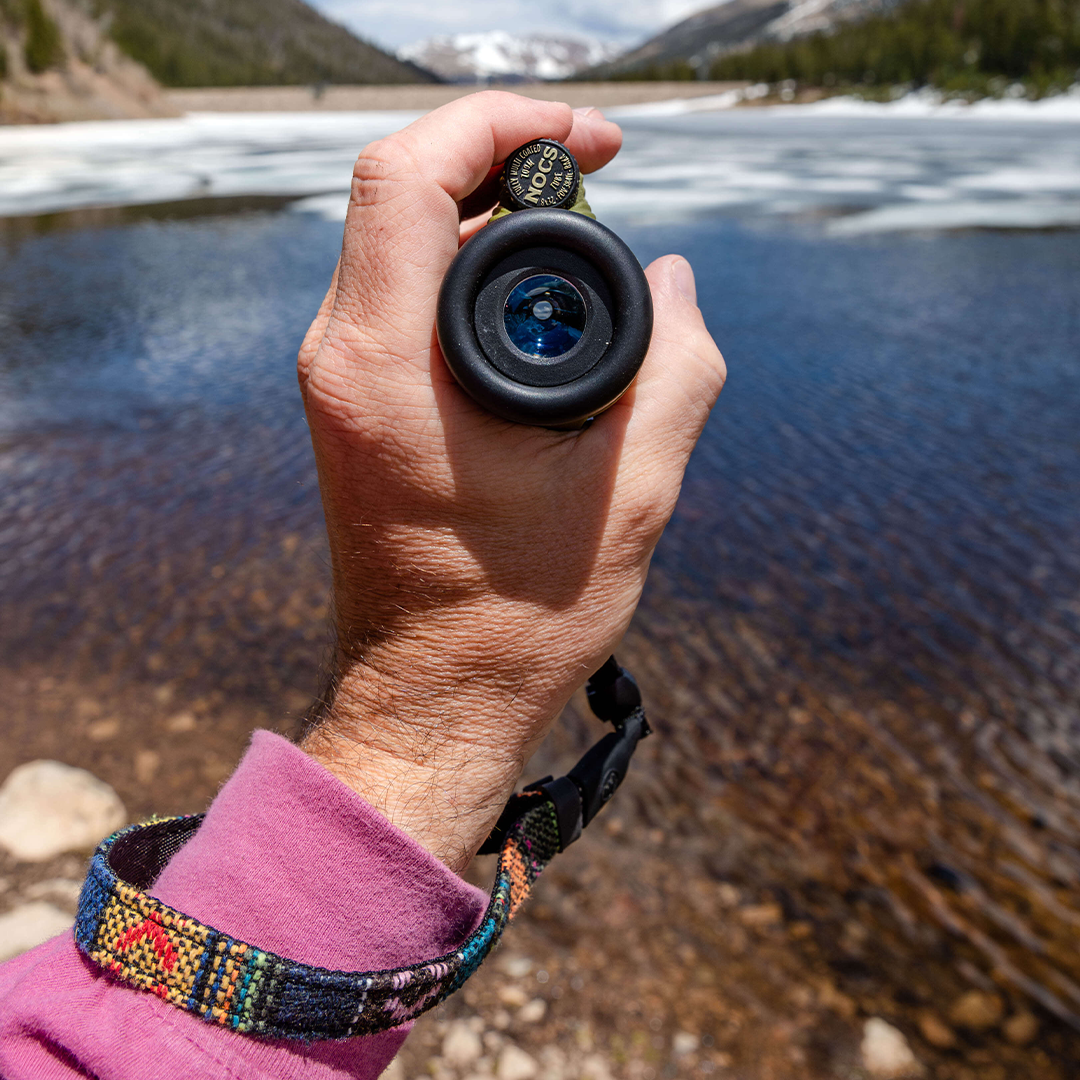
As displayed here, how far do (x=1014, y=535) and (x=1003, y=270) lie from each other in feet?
23.9

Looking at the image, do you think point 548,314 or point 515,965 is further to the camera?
point 515,965

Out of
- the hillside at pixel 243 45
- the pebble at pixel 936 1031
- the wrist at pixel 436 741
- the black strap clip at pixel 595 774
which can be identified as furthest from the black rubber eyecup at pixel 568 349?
the hillside at pixel 243 45

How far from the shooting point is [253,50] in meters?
103

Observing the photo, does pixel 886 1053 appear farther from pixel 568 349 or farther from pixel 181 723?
pixel 181 723

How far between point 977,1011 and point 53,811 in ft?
10.9

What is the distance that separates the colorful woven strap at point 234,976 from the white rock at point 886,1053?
2.05m

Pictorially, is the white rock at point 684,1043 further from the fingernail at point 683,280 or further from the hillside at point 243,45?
the hillside at point 243,45

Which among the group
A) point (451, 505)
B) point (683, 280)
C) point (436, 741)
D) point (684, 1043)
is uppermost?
point (683, 280)

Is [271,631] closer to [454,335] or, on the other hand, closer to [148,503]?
[148,503]

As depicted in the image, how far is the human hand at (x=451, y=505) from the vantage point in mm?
1246

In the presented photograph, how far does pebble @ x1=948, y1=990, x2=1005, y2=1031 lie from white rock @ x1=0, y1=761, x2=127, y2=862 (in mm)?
2965

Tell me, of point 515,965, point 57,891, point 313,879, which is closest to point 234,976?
point 313,879

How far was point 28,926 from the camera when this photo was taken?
8.76 ft

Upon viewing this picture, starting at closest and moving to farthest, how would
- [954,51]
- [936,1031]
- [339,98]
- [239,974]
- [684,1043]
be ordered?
[239,974], [684,1043], [936,1031], [954,51], [339,98]
